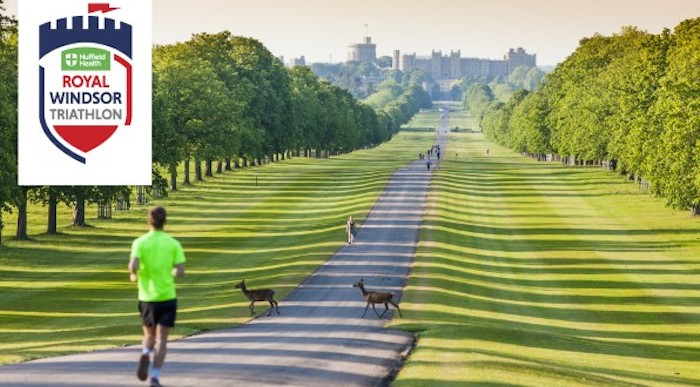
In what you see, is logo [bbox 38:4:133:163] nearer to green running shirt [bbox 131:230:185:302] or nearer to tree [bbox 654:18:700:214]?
green running shirt [bbox 131:230:185:302]

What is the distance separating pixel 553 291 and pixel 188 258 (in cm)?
2342

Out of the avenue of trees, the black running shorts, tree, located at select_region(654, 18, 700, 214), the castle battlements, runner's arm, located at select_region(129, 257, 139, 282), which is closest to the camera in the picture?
runner's arm, located at select_region(129, 257, 139, 282)

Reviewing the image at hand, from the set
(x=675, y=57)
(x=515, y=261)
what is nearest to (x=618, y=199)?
(x=675, y=57)

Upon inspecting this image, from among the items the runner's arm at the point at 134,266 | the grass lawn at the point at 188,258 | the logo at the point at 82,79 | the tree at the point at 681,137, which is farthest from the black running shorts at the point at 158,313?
the tree at the point at 681,137

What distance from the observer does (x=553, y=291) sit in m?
64.4

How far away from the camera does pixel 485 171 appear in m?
176

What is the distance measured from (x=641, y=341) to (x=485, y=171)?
420 ft

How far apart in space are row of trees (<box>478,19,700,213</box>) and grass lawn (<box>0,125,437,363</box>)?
24.8 metres

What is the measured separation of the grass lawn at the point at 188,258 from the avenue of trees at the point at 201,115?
10.5ft

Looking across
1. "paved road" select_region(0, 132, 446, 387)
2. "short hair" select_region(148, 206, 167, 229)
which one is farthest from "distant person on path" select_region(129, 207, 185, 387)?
"paved road" select_region(0, 132, 446, 387)

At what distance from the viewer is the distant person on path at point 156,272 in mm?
19984

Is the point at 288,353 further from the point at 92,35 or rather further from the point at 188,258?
the point at 188,258

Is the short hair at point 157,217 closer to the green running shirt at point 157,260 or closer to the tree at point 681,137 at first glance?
the green running shirt at point 157,260

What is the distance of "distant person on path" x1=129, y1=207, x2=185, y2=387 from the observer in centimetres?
1998
